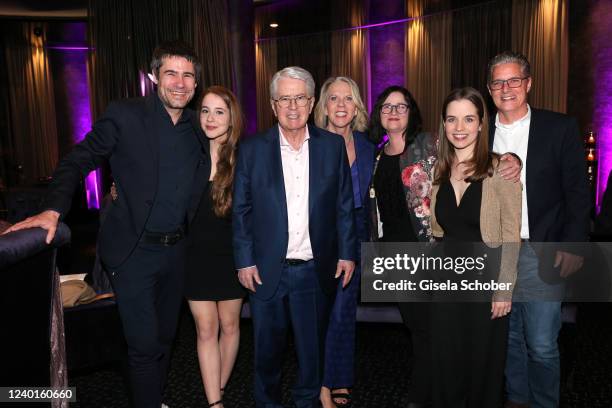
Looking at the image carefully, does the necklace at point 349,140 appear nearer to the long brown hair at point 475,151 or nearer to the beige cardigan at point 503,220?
the long brown hair at point 475,151

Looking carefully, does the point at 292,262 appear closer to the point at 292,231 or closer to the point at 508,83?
the point at 292,231

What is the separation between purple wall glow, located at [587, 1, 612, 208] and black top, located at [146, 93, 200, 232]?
23.1ft

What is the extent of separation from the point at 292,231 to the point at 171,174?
646 mm

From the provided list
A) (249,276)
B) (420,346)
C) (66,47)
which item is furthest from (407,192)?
(66,47)

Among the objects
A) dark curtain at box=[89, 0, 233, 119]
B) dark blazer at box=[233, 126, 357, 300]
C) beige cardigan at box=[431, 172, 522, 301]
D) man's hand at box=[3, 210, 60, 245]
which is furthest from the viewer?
dark curtain at box=[89, 0, 233, 119]

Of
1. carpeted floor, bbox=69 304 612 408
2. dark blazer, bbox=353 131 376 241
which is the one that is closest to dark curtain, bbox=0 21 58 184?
carpeted floor, bbox=69 304 612 408

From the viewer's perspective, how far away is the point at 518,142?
2.44m

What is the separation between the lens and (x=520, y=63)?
7.82 ft

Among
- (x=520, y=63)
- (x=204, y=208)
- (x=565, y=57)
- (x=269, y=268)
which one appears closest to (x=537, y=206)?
(x=520, y=63)

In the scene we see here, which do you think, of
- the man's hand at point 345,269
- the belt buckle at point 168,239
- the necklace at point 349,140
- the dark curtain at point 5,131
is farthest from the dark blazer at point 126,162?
the dark curtain at point 5,131

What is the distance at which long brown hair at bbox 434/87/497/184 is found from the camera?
220cm

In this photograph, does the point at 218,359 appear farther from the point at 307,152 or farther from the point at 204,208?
the point at 307,152

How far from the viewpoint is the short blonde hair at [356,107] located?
9.59 feet

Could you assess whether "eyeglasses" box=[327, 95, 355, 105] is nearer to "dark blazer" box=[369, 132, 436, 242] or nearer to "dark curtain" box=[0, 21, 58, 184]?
"dark blazer" box=[369, 132, 436, 242]
